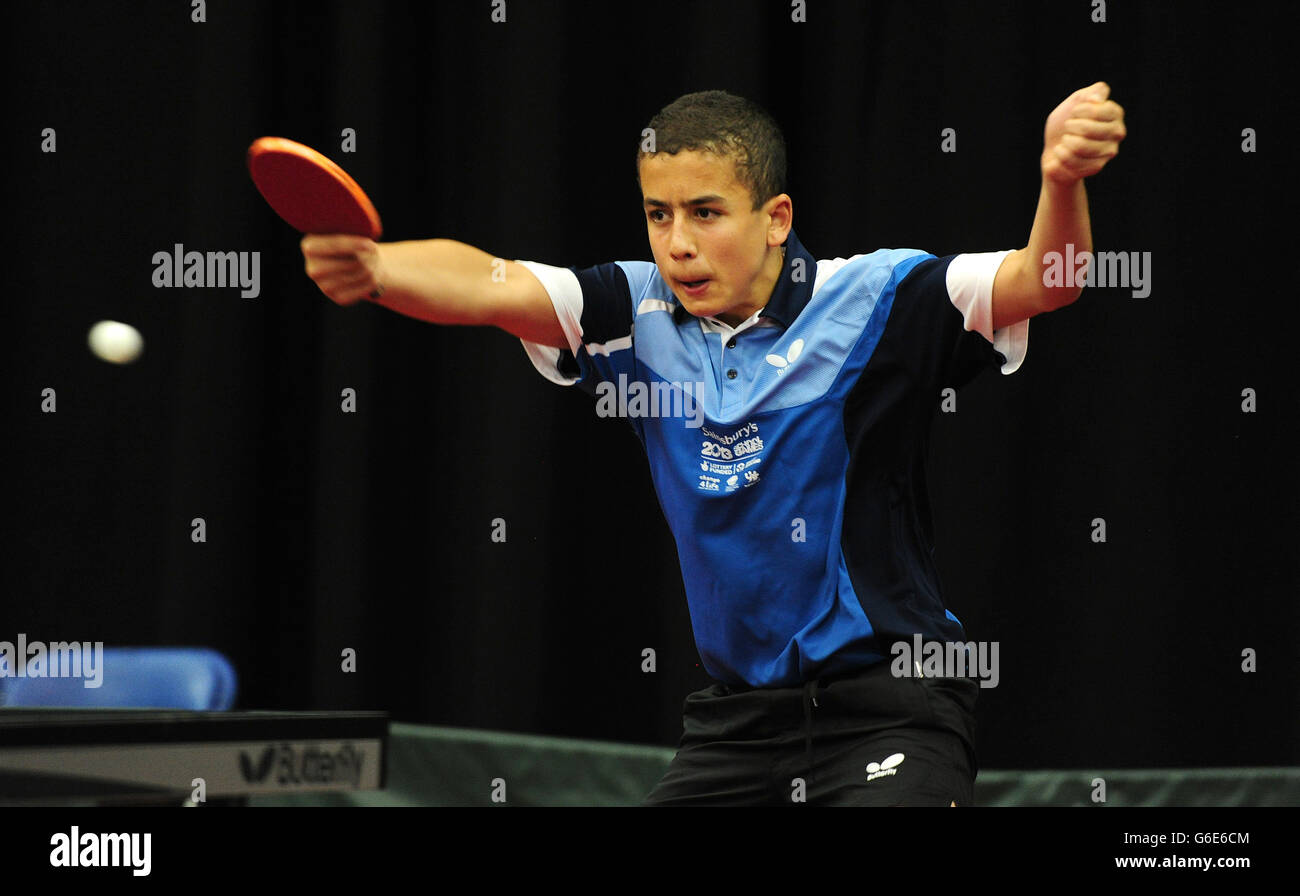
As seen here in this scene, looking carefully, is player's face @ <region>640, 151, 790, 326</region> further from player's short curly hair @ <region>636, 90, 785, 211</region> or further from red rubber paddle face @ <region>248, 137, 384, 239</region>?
red rubber paddle face @ <region>248, 137, 384, 239</region>

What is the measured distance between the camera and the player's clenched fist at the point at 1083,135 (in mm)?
1988

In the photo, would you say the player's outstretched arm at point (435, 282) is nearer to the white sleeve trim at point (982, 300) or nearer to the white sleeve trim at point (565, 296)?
the white sleeve trim at point (565, 296)

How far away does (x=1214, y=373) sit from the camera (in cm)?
370

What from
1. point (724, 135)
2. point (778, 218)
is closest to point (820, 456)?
point (778, 218)

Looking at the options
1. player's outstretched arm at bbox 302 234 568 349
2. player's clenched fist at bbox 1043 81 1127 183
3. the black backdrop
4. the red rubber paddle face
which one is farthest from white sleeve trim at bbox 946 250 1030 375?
the black backdrop

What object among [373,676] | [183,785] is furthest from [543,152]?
[183,785]

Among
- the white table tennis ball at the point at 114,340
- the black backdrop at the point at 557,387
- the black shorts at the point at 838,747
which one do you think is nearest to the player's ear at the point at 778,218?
the black shorts at the point at 838,747

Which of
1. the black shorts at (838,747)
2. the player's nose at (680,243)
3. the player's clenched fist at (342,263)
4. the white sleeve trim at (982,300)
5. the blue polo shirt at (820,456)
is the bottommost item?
the black shorts at (838,747)

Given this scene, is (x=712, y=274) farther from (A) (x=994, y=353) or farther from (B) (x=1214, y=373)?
(B) (x=1214, y=373)

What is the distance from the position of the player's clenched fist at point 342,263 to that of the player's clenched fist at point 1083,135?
3.14ft

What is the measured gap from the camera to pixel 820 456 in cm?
233

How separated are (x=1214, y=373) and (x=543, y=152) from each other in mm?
1742

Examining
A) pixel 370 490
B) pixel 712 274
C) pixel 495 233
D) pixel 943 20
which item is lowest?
pixel 370 490

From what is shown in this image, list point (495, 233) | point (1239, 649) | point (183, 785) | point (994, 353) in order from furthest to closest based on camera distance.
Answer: point (495, 233)
point (1239, 649)
point (994, 353)
point (183, 785)
